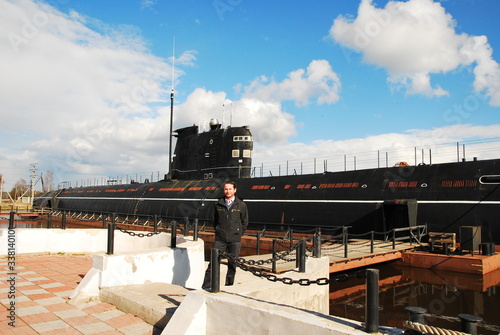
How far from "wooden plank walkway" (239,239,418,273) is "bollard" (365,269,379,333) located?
6634 mm

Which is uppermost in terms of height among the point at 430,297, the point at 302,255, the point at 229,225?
the point at 229,225

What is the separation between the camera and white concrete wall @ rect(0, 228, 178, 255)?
36.6ft

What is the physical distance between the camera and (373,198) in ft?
60.6

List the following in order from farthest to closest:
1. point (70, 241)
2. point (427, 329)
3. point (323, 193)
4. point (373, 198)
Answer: point (323, 193)
point (373, 198)
point (70, 241)
point (427, 329)

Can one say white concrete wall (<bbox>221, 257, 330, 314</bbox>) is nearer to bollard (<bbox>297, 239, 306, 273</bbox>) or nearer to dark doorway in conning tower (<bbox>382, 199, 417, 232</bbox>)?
bollard (<bbox>297, 239, 306, 273</bbox>)

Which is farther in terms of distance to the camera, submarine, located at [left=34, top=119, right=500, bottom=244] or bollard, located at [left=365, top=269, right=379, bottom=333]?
submarine, located at [left=34, top=119, right=500, bottom=244]

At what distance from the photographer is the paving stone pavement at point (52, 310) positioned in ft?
17.3

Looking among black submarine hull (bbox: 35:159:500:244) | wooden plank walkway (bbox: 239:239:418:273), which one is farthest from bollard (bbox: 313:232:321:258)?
black submarine hull (bbox: 35:159:500:244)

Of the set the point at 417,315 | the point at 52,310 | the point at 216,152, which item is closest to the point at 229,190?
the point at 52,310

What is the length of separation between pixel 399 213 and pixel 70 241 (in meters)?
13.3

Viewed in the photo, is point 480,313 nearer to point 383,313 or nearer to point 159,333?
point 383,313

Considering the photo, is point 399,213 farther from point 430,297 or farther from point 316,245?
point 316,245

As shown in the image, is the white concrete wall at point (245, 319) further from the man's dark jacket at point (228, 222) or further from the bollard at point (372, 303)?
the man's dark jacket at point (228, 222)

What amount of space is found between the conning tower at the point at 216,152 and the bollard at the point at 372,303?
23.4 metres
